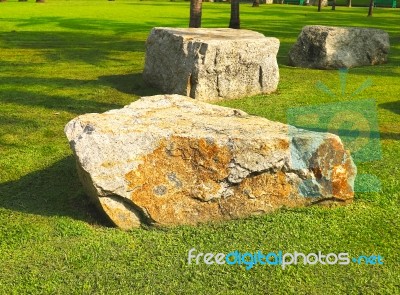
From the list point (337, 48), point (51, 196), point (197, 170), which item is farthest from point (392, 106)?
point (51, 196)

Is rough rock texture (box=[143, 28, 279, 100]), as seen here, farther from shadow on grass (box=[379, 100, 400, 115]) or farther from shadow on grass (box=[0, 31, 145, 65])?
shadow on grass (box=[0, 31, 145, 65])

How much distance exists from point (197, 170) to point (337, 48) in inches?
341

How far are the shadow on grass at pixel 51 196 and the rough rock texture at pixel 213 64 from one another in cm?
370

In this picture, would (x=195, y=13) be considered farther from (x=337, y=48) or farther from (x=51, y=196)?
(x=51, y=196)

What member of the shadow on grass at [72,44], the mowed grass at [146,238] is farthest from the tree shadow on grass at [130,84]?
the shadow on grass at [72,44]

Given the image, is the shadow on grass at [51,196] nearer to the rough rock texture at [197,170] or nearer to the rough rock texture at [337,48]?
the rough rock texture at [197,170]

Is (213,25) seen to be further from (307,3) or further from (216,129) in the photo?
(307,3)

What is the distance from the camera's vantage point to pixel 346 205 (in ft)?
16.2

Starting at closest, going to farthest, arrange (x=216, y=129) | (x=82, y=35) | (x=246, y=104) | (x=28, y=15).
Result: (x=216, y=129) → (x=246, y=104) → (x=82, y=35) → (x=28, y=15)

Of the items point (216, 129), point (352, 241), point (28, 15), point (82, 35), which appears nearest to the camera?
point (352, 241)

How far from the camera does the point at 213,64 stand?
919 centimetres

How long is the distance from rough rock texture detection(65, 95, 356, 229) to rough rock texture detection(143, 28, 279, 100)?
4.36 m

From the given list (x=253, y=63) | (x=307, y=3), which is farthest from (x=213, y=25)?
(x=307, y=3)

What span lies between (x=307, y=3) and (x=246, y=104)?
133 feet
